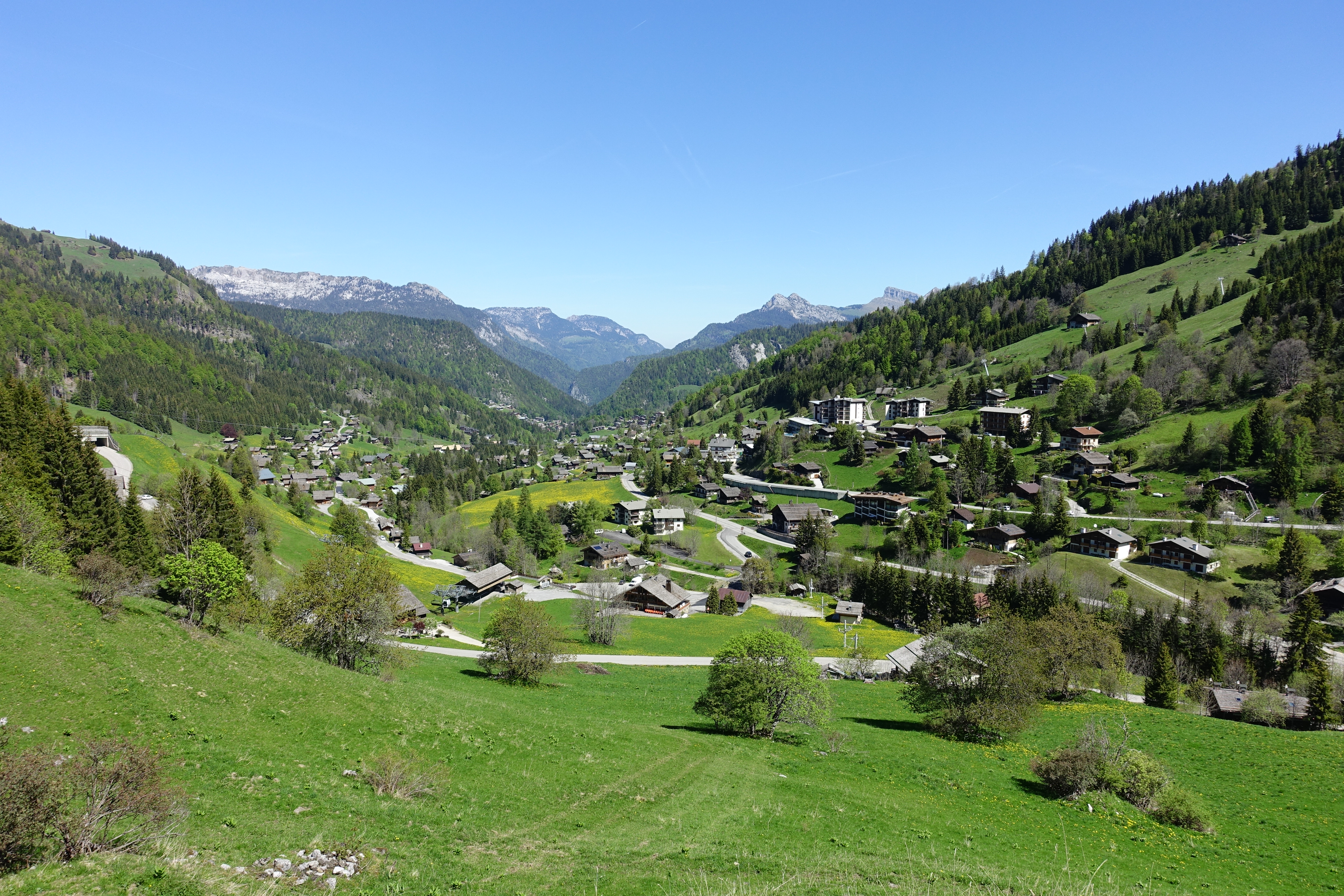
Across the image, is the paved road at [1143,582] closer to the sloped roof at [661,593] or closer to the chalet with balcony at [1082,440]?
the chalet with balcony at [1082,440]

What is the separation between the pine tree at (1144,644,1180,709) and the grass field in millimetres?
105572

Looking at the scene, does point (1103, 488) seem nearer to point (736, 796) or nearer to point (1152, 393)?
point (1152, 393)

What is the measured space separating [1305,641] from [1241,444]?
159 feet

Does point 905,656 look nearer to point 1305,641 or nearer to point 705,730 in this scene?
point 1305,641

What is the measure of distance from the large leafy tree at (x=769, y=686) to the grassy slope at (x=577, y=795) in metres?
1.54

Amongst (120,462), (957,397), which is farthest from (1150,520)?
(120,462)

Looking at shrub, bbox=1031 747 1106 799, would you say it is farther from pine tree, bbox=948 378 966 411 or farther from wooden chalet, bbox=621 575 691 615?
pine tree, bbox=948 378 966 411

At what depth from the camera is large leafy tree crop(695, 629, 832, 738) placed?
33.0m

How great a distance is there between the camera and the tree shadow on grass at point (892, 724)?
129 feet

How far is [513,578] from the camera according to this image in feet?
327

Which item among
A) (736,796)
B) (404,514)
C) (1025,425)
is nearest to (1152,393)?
(1025,425)

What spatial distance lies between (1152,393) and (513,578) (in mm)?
118742

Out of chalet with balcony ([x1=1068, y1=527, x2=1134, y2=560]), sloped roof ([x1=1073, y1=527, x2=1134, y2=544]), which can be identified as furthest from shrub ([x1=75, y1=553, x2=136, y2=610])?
sloped roof ([x1=1073, y1=527, x2=1134, y2=544])

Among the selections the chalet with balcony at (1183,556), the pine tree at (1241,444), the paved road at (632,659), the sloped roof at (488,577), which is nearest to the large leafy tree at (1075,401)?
the pine tree at (1241,444)
